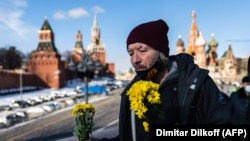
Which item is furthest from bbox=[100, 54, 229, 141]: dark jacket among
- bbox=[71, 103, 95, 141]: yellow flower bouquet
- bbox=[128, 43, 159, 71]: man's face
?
bbox=[71, 103, 95, 141]: yellow flower bouquet

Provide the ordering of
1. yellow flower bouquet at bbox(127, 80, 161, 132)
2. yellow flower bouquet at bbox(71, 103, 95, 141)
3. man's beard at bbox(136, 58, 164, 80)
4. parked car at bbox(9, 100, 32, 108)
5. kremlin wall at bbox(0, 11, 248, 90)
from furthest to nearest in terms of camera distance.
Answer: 1. kremlin wall at bbox(0, 11, 248, 90)
2. parked car at bbox(9, 100, 32, 108)
3. yellow flower bouquet at bbox(71, 103, 95, 141)
4. man's beard at bbox(136, 58, 164, 80)
5. yellow flower bouquet at bbox(127, 80, 161, 132)

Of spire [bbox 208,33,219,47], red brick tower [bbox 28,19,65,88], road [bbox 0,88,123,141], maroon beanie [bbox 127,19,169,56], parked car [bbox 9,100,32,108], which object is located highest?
spire [bbox 208,33,219,47]

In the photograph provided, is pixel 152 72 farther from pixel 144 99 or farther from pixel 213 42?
pixel 213 42

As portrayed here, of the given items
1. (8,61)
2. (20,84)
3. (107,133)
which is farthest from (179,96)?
(8,61)

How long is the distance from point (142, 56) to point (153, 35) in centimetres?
15

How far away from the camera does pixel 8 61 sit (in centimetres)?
9331

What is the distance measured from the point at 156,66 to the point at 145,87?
0.45 m

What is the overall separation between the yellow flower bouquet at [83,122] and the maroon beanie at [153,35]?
879mm

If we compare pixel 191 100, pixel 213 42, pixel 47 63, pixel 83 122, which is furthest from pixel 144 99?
pixel 213 42

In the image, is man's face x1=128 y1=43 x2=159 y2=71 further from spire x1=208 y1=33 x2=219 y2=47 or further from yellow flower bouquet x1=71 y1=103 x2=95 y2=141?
spire x1=208 y1=33 x2=219 y2=47

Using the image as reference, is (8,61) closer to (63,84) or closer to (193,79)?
(63,84)

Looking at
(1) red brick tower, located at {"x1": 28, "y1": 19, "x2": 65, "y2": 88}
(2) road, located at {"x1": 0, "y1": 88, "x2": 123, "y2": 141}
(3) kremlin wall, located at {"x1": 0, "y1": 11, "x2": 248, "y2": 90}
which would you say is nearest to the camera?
(2) road, located at {"x1": 0, "y1": 88, "x2": 123, "y2": 141}

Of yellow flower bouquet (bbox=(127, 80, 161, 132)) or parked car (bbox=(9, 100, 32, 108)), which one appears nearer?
yellow flower bouquet (bbox=(127, 80, 161, 132))

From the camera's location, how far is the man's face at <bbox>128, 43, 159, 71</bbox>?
237 centimetres
